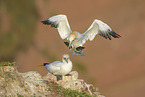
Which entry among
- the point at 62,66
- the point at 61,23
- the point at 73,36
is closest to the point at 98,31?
the point at 73,36

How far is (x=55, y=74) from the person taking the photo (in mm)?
8242

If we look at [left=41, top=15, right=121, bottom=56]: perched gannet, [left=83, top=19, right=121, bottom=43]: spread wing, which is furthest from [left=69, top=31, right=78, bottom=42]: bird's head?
[left=83, top=19, right=121, bottom=43]: spread wing

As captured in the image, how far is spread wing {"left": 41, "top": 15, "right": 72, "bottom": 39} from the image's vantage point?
863cm

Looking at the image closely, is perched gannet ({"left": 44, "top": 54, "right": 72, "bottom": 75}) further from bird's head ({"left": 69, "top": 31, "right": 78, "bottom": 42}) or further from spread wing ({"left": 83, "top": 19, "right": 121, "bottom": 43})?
spread wing ({"left": 83, "top": 19, "right": 121, "bottom": 43})

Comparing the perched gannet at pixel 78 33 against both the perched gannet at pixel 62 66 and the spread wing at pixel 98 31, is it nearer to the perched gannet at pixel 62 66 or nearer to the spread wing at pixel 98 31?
the spread wing at pixel 98 31

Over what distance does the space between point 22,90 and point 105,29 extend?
2.85 meters

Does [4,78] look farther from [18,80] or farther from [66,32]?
[66,32]

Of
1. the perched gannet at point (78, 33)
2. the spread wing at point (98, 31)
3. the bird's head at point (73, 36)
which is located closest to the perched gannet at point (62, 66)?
the perched gannet at point (78, 33)

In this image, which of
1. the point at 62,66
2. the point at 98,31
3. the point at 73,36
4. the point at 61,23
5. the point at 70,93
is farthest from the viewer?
the point at 61,23

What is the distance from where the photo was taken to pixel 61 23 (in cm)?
870

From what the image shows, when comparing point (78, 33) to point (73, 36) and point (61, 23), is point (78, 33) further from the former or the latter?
point (61, 23)

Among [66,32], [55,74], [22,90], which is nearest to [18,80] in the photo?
[22,90]

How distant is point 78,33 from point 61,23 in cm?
76

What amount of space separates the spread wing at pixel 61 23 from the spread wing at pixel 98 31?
1.89ft
